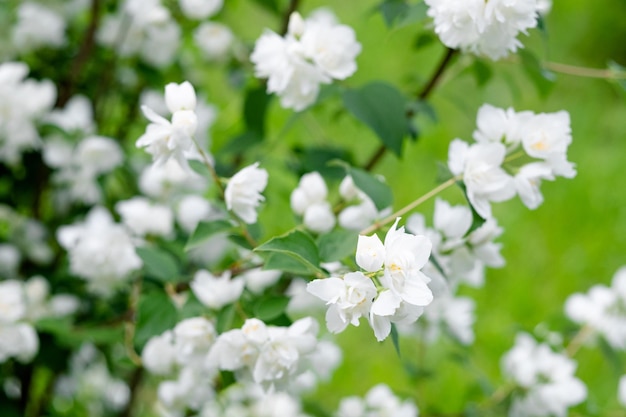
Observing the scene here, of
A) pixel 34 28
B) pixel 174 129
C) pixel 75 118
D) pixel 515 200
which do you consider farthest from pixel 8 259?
pixel 515 200

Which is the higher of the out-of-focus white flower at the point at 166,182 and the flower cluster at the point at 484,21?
the flower cluster at the point at 484,21

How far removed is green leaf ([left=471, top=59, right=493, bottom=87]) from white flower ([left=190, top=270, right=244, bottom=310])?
46 cm

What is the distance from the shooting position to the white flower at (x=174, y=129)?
814 millimetres

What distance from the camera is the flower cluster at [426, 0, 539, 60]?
2.63ft

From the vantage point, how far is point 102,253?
1211 mm

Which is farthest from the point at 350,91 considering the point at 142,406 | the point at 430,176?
the point at 430,176

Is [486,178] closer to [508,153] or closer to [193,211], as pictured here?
[508,153]

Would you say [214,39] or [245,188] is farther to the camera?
[214,39]

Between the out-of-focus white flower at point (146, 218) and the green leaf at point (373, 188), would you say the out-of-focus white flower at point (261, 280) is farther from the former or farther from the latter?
the green leaf at point (373, 188)

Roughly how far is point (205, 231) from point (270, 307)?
0.11 m

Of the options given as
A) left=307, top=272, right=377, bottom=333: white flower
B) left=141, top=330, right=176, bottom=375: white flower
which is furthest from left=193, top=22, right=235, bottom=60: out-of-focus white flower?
left=307, top=272, right=377, bottom=333: white flower

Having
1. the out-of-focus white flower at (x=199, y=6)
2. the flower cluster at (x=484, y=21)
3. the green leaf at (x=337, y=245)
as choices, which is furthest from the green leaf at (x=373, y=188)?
the out-of-focus white flower at (x=199, y=6)

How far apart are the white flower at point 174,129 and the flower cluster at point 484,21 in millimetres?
268

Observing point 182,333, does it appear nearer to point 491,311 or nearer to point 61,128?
point 61,128
